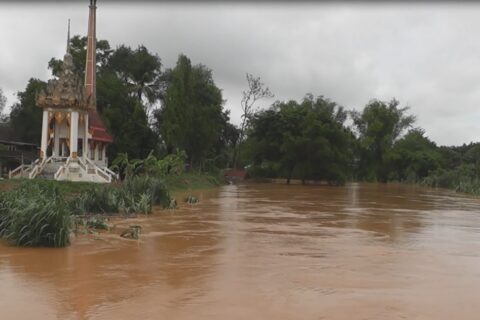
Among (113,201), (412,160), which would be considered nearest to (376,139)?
(412,160)

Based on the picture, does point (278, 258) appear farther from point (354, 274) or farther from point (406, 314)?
point (406, 314)

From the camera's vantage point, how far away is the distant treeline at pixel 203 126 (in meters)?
42.2

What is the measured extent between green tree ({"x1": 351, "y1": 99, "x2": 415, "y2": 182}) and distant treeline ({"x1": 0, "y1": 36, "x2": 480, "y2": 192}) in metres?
0.18

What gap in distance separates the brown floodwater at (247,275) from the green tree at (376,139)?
5551cm

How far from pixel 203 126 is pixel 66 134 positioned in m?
15.2

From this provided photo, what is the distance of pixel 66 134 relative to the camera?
105 feet

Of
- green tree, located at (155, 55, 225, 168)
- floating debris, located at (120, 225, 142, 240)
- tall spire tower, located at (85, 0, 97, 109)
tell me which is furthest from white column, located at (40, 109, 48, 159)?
floating debris, located at (120, 225, 142, 240)

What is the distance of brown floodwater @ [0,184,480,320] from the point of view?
634 centimetres

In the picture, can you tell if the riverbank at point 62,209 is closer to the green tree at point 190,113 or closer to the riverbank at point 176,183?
the riverbank at point 176,183

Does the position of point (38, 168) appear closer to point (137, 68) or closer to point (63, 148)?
A: point (63, 148)

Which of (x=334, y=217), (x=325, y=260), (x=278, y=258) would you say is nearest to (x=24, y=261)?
(x=278, y=258)

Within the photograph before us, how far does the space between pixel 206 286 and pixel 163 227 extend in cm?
679

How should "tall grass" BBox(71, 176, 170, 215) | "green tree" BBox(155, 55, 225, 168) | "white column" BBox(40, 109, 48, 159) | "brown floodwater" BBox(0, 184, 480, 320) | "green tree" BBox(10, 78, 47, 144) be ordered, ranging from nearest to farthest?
"brown floodwater" BBox(0, 184, 480, 320) < "tall grass" BBox(71, 176, 170, 215) < "white column" BBox(40, 109, 48, 159) < "green tree" BBox(10, 78, 47, 144) < "green tree" BBox(155, 55, 225, 168)

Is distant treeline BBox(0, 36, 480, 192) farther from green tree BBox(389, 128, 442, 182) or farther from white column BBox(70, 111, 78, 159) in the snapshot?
white column BBox(70, 111, 78, 159)
